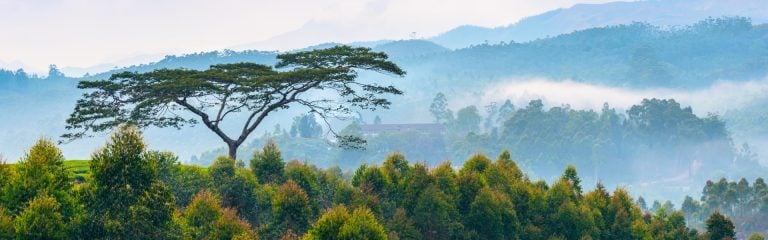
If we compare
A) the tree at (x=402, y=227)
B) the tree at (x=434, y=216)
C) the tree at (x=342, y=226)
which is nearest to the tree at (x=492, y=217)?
the tree at (x=434, y=216)

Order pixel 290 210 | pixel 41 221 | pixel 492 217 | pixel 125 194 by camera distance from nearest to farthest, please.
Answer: pixel 41 221
pixel 125 194
pixel 290 210
pixel 492 217

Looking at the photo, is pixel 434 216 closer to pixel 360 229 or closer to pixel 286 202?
pixel 286 202

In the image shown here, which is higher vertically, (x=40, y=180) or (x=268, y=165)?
(x=40, y=180)

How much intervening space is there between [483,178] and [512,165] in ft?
26.3

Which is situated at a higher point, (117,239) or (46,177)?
(46,177)

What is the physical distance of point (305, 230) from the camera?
130ft

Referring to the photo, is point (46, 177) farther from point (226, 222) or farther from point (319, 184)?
point (319, 184)

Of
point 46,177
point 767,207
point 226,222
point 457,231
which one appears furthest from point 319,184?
point 767,207

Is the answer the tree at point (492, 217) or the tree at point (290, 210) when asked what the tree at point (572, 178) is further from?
the tree at point (290, 210)

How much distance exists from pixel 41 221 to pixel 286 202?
11.4m

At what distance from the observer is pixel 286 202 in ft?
128

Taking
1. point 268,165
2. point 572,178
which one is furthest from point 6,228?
point 572,178

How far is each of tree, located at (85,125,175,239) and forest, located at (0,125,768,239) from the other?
0.03 metres

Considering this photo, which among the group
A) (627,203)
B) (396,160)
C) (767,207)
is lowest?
(767,207)
